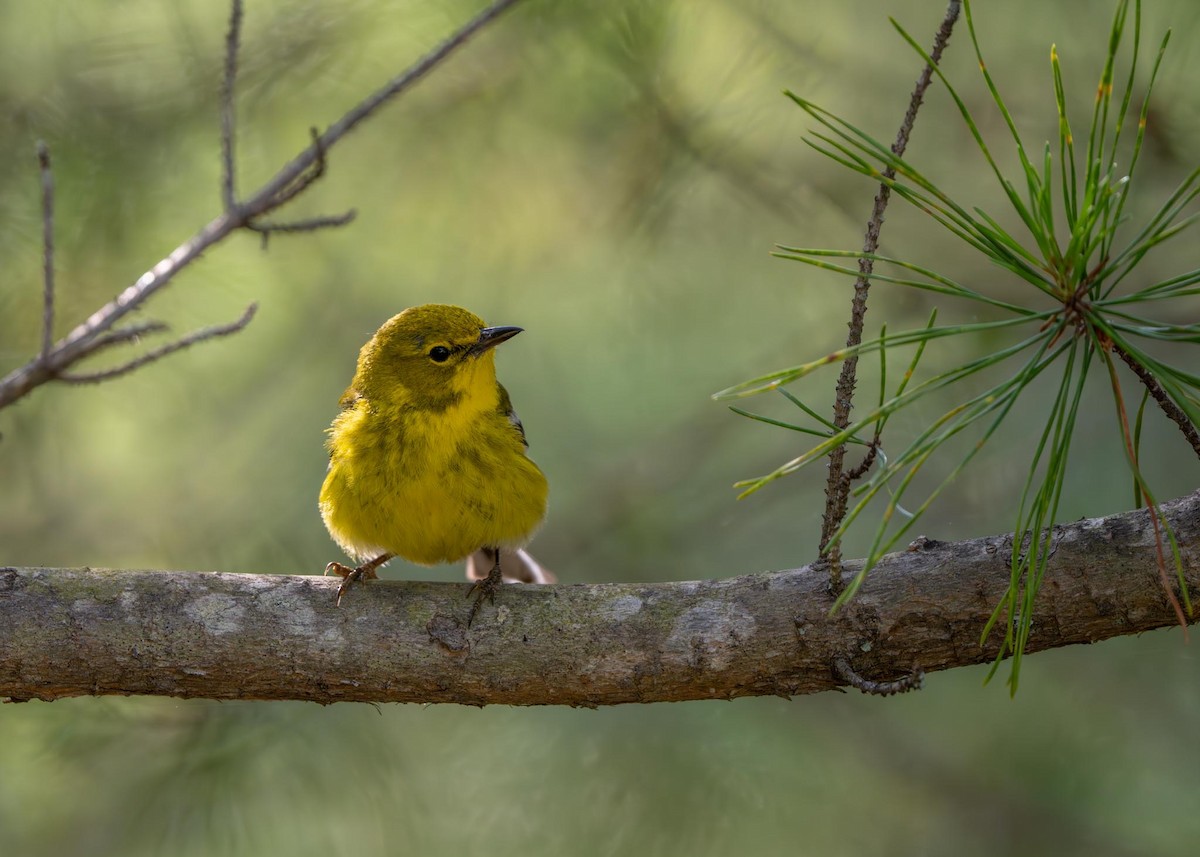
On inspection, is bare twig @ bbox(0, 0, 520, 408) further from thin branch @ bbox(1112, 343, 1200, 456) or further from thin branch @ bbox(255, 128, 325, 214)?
thin branch @ bbox(1112, 343, 1200, 456)

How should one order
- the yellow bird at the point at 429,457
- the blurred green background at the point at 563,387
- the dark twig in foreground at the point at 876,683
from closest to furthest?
the dark twig in foreground at the point at 876,683
the yellow bird at the point at 429,457
the blurred green background at the point at 563,387

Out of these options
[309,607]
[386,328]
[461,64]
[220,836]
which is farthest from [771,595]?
[461,64]

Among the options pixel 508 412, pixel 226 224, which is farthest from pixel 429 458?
pixel 226 224

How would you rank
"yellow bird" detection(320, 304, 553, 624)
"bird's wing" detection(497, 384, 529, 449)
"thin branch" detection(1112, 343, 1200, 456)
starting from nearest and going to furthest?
1. "thin branch" detection(1112, 343, 1200, 456)
2. "yellow bird" detection(320, 304, 553, 624)
3. "bird's wing" detection(497, 384, 529, 449)

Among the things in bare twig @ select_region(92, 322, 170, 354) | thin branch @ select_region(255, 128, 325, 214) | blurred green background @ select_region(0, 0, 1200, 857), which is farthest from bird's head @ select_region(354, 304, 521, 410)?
bare twig @ select_region(92, 322, 170, 354)

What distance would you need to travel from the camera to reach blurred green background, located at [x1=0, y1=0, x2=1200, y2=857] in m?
3.62

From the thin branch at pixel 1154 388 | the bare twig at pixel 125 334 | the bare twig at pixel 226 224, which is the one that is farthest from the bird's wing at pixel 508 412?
the thin branch at pixel 1154 388

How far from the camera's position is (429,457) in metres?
3.39

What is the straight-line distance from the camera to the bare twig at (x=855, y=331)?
1.97 metres

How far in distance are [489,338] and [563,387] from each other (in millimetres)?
1189

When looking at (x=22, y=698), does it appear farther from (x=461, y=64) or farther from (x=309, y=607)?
(x=461, y=64)

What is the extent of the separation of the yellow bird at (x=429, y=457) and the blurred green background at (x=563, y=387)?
0.77 m

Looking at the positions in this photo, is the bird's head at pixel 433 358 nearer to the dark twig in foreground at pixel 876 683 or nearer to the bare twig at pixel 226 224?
the bare twig at pixel 226 224

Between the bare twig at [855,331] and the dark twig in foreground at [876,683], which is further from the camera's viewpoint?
the dark twig in foreground at [876,683]
